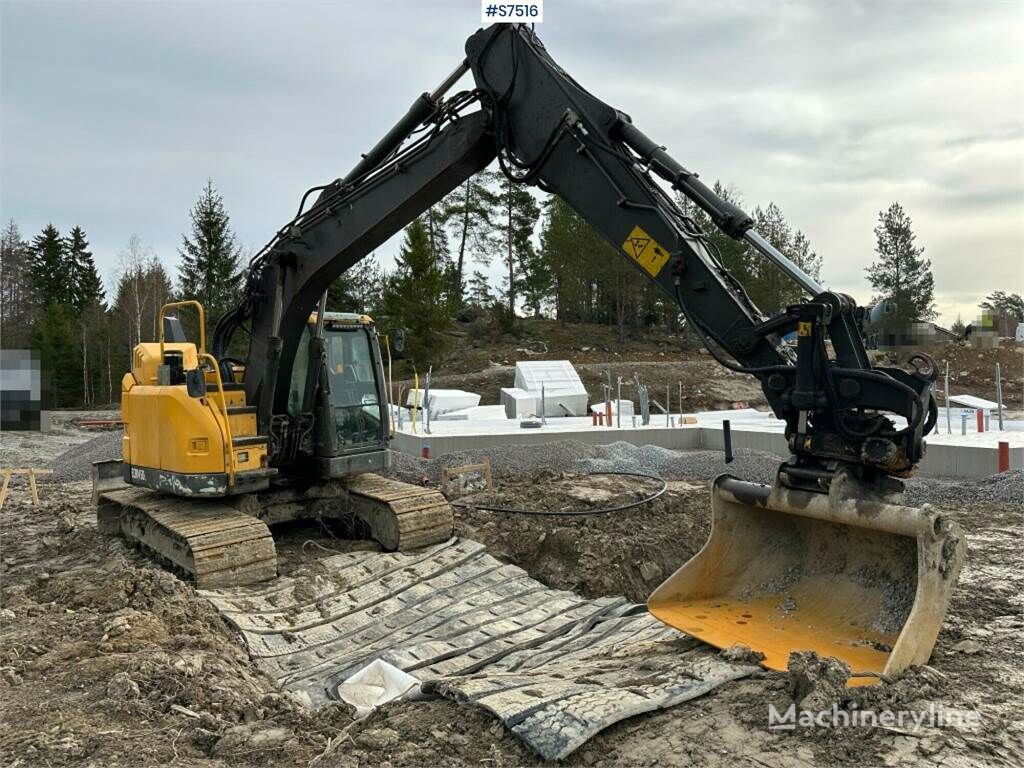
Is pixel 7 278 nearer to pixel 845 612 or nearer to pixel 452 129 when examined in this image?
pixel 452 129

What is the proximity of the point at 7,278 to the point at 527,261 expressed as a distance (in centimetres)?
2321

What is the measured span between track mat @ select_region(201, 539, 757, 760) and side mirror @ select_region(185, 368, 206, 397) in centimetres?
165

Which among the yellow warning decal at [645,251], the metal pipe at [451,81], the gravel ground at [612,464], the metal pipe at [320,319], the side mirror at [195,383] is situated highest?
the metal pipe at [451,81]

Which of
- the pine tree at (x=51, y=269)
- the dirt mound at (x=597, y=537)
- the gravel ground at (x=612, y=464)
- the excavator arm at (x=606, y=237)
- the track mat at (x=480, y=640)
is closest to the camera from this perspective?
the track mat at (x=480, y=640)

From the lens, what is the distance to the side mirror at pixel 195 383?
6379 mm

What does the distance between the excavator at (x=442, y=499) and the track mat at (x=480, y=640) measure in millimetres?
344

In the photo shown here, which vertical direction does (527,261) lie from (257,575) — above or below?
above

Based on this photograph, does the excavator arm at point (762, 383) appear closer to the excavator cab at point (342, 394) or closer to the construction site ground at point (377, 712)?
the construction site ground at point (377, 712)

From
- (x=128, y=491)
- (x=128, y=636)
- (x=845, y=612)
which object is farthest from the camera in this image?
(x=128, y=491)

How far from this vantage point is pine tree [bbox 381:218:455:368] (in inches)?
1208

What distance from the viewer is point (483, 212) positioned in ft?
128

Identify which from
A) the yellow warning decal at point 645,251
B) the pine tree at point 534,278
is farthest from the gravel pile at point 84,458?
the pine tree at point 534,278

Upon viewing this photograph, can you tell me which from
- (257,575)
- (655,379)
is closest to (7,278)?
(655,379)

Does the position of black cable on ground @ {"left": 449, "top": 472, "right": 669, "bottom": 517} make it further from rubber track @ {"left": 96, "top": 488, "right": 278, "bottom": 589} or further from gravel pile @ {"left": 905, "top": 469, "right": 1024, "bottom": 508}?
gravel pile @ {"left": 905, "top": 469, "right": 1024, "bottom": 508}
